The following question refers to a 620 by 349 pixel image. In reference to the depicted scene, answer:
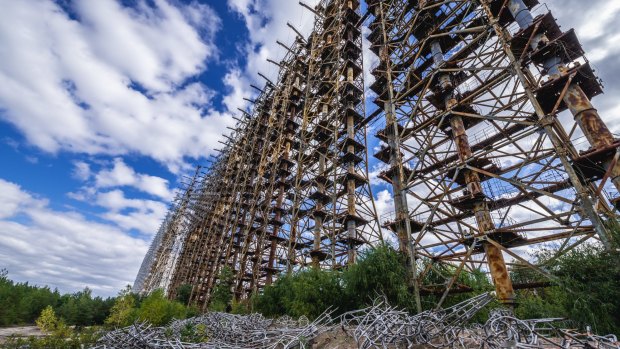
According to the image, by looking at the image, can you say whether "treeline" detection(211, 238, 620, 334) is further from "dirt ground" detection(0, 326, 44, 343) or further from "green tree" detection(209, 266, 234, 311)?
"dirt ground" detection(0, 326, 44, 343)

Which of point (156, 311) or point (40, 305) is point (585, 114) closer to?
point (156, 311)

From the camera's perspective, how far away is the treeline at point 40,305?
17.2 metres

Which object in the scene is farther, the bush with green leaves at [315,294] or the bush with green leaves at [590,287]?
the bush with green leaves at [315,294]

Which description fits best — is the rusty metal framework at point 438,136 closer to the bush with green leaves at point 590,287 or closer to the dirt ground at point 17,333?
the bush with green leaves at point 590,287

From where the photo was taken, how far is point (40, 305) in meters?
20.3

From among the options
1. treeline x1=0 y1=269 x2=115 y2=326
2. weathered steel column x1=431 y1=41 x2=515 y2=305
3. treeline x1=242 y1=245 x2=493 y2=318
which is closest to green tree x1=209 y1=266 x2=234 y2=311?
treeline x1=0 y1=269 x2=115 y2=326

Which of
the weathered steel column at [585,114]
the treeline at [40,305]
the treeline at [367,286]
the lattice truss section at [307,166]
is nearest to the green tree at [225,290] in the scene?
the lattice truss section at [307,166]

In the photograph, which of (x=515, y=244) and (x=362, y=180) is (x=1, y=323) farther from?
(x=515, y=244)

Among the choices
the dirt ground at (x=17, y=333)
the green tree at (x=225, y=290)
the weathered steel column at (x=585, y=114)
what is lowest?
the dirt ground at (x=17, y=333)

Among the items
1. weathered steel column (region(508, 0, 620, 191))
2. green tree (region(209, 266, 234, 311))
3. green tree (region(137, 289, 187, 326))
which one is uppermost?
weathered steel column (region(508, 0, 620, 191))

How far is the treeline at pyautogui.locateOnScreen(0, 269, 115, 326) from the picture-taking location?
56.4 ft

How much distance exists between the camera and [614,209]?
6.39 meters

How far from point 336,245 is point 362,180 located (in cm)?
431

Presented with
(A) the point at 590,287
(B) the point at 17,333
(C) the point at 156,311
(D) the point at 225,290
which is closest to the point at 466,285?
(A) the point at 590,287
